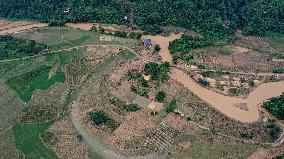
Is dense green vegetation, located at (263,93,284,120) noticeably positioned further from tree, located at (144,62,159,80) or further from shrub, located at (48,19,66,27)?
shrub, located at (48,19,66,27)

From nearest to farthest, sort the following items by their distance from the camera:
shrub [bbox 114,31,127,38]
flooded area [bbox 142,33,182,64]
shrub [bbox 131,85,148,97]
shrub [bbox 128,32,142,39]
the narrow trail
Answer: the narrow trail, shrub [bbox 131,85,148,97], flooded area [bbox 142,33,182,64], shrub [bbox 128,32,142,39], shrub [bbox 114,31,127,38]

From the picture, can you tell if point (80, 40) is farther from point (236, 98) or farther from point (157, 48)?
point (236, 98)

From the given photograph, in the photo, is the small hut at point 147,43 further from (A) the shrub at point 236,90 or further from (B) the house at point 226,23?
(A) the shrub at point 236,90

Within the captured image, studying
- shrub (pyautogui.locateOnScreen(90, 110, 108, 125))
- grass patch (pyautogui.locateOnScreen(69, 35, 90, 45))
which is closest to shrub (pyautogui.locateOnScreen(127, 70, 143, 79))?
shrub (pyautogui.locateOnScreen(90, 110, 108, 125))

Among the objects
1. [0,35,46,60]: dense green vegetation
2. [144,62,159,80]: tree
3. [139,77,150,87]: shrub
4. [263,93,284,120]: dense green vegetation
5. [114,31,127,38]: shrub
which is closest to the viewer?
[263,93,284,120]: dense green vegetation

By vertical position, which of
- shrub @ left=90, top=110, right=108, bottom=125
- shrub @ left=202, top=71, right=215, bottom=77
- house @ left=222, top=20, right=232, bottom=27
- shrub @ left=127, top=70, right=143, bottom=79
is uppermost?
house @ left=222, top=20, right=232, bottom=27

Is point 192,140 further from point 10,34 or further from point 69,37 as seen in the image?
point 10,34
